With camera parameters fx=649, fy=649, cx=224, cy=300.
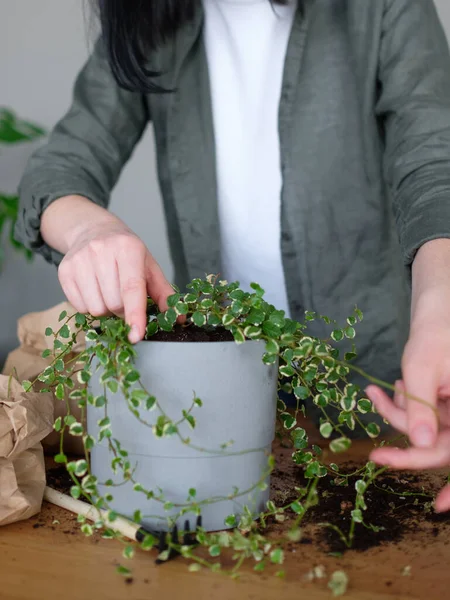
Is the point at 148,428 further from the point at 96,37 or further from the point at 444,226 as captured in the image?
the point at 96,37

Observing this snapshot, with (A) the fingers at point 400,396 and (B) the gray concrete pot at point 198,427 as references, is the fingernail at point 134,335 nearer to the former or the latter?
(B) the gray concrete pot at point 198,427

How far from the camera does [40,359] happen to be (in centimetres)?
99

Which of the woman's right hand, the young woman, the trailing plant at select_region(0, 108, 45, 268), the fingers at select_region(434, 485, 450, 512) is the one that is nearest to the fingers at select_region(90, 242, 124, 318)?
the woman's right hand

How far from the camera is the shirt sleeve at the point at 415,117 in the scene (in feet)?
2.72

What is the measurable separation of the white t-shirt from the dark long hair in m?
0.09

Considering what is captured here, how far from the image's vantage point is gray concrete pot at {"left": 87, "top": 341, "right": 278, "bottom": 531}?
0.64 metres

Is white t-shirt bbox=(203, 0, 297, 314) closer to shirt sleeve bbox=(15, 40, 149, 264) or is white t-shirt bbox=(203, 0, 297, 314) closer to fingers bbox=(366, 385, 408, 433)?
shirt sleeve bbox=(15, 40, 149, 264)

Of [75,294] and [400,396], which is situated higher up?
[75,294]

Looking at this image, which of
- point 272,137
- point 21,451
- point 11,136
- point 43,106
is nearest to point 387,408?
point 21,451

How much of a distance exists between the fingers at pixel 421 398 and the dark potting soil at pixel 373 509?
0.17m

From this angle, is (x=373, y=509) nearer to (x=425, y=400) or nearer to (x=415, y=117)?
(x=425, y=400)

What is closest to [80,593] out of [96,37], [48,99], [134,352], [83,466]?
[83,466]

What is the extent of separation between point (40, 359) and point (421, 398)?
2.06ft

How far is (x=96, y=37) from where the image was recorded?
1.38 m
